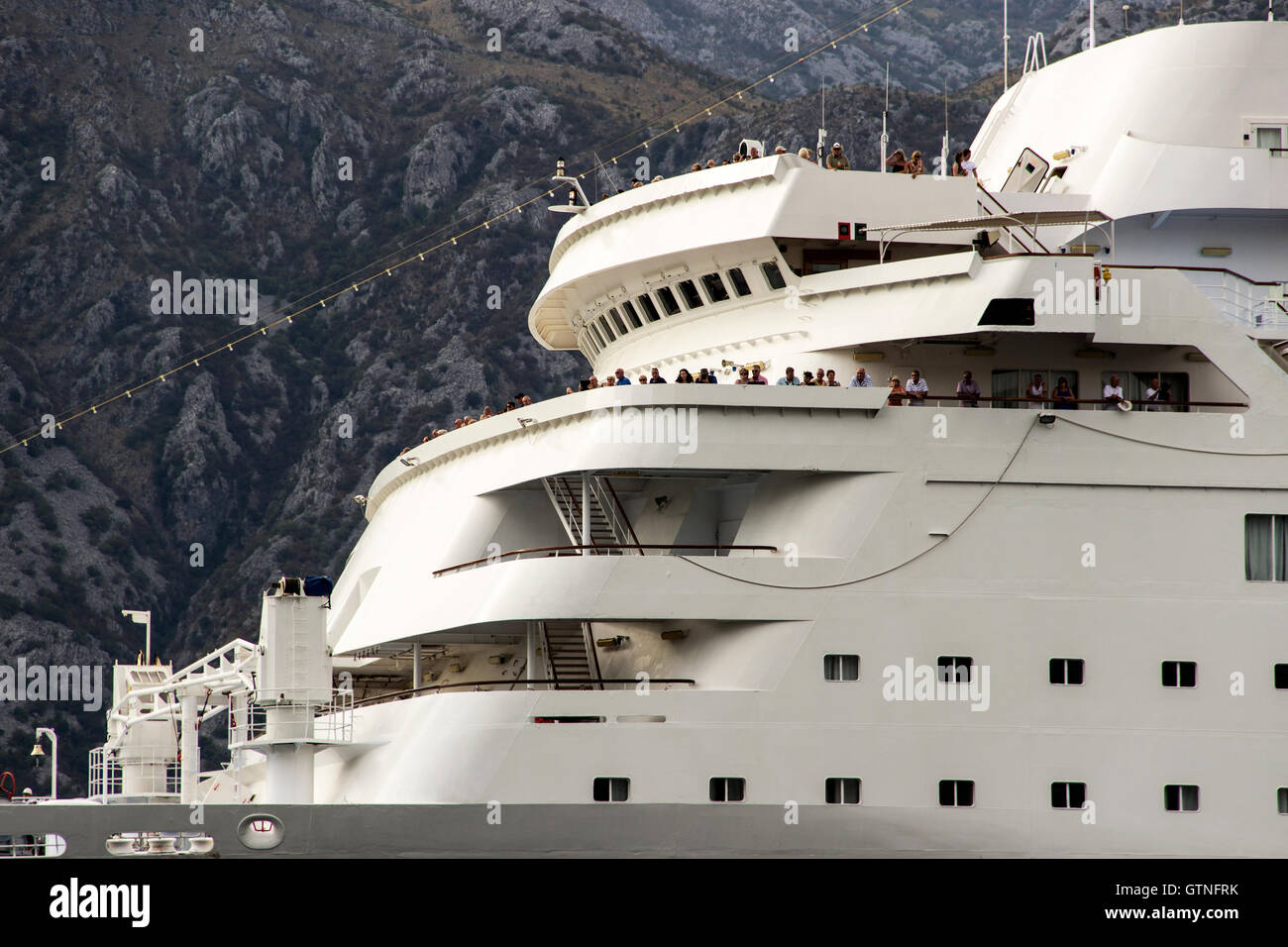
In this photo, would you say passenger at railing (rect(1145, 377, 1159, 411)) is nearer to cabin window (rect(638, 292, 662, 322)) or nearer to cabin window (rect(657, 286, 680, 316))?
cabin window (rect(657, 286, 680, 316))

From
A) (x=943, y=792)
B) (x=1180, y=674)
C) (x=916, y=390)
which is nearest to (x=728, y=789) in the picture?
(x=943, y=792)

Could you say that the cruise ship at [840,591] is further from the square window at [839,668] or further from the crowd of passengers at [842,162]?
the crowd of passengers at [842,162]

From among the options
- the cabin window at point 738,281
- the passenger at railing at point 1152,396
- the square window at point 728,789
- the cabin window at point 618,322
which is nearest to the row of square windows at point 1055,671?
the square window at point 728,789

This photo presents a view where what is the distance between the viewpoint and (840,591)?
20219 mm

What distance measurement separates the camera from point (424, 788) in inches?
787

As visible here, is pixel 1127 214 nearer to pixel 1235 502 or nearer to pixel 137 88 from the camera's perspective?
pixel 1235 502

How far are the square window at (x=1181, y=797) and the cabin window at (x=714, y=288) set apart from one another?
8.84m

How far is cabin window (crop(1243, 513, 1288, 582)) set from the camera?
2120 centimetres

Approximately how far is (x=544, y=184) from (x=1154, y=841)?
294 ft

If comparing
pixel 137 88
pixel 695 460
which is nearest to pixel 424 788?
pixel 695 460

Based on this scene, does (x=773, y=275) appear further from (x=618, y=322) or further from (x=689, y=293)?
(x=618, y=322)

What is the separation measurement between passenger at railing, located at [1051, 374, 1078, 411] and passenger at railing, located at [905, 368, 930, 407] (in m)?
1.63

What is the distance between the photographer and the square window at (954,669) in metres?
20.2

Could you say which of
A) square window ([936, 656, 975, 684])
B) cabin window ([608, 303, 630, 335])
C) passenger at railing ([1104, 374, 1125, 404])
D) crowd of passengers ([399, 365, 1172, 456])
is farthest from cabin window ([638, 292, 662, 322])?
square window ([936, 656, 975, 684])
